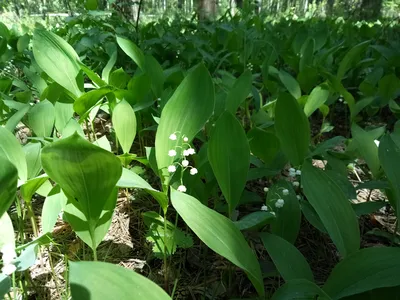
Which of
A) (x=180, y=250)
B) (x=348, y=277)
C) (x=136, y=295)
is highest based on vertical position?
(x=136, y=295)

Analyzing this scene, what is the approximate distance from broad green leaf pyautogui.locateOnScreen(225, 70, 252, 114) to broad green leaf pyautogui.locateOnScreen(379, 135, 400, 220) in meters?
0.53

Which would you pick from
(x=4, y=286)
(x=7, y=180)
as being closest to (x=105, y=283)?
(x=4, y=286)

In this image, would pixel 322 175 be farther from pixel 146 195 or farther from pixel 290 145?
pixel 146 195

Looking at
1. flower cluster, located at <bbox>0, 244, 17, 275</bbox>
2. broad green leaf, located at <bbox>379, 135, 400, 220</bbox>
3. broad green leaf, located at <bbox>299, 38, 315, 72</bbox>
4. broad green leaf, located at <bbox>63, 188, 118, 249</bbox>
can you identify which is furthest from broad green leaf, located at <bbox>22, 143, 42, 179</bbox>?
broad green leaf, located at <bbox>299, 38, 315, 72</bbox>

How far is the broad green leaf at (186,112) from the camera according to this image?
36.3 inches

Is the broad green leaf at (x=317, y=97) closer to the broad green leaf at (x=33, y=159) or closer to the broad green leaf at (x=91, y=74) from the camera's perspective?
the broad green leaf at (x=91, y=74)

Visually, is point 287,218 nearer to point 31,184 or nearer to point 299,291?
point 299,291

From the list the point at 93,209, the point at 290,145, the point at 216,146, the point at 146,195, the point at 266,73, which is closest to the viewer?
the point at 93,209

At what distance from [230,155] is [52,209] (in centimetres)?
45

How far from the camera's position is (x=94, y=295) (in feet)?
1.44

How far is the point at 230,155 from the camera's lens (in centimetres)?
86

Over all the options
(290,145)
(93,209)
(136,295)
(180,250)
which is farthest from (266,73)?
(136,295)

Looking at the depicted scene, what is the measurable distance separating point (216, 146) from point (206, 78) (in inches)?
7.6

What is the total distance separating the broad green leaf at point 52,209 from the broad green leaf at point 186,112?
0.25m
